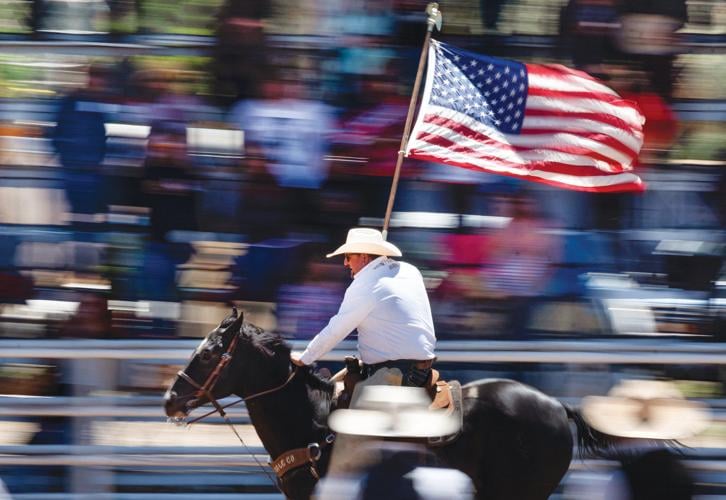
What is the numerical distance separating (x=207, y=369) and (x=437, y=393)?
120cm

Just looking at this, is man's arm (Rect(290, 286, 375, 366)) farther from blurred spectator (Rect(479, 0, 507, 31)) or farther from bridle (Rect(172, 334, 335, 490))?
blurred spectator (Rect(479, 0, 507, 31))

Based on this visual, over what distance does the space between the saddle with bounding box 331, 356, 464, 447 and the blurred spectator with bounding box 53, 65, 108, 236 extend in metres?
2.12

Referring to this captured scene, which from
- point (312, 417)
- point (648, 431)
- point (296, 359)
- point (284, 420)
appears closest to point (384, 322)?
point (296, 359)

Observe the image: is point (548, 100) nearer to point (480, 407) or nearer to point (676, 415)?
point (480, 407)

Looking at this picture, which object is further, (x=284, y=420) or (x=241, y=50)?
(x=241, y=50)

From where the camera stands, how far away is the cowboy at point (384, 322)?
21.3ft

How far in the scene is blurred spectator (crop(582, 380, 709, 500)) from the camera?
5.01 m

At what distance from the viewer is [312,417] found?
22.0ft

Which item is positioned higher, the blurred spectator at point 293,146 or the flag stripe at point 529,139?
the flag stripe at point 529,139

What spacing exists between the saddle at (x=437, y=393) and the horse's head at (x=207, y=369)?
62 centimetres

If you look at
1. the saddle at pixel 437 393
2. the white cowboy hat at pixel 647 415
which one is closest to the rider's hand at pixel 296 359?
the saddle at pixel 437 393

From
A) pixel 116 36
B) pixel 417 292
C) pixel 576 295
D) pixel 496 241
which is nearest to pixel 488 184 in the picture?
pixel 496 241

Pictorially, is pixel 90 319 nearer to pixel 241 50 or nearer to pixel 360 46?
pixel 241 50

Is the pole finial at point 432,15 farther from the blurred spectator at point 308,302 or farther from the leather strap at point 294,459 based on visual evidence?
the leather strap at point 294,459
